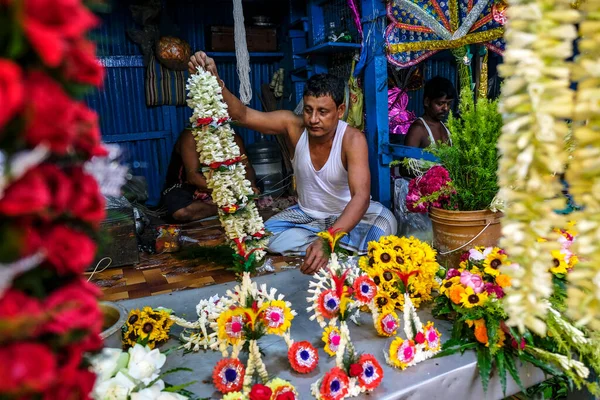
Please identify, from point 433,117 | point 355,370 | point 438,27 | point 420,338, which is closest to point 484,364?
point 420,338

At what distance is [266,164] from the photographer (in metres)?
5.96

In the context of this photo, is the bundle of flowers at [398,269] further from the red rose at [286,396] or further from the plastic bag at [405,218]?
the plastic bag at [405,218]

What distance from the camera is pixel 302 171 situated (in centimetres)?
356

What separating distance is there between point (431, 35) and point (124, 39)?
373 centimetres

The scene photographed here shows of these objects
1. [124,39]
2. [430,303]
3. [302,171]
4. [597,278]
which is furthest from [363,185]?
[124,39]

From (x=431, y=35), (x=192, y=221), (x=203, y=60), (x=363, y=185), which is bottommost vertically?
(x=192, y=221)

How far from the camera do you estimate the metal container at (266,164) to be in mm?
5941

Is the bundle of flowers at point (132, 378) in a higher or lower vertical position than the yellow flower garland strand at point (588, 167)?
lower

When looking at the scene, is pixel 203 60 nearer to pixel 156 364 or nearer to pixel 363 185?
pixel 363 185

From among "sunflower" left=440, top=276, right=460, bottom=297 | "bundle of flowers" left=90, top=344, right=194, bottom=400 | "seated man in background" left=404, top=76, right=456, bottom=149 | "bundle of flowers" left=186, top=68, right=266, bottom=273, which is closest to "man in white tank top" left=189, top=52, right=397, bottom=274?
"bundle of flowers" left=186, top=68, right=266, bottom=273

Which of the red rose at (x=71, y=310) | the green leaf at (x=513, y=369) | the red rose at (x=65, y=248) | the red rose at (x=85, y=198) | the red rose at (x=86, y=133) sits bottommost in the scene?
the green leaf at (x=513, y=369)

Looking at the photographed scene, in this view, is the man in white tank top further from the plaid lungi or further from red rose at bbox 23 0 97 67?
red rose at bbox 23 0 97 67

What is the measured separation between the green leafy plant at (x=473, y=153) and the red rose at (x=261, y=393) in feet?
4.27

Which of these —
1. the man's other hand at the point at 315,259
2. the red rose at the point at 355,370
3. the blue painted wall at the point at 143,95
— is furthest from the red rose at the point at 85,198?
the blue painted wall at the point at 143,95
